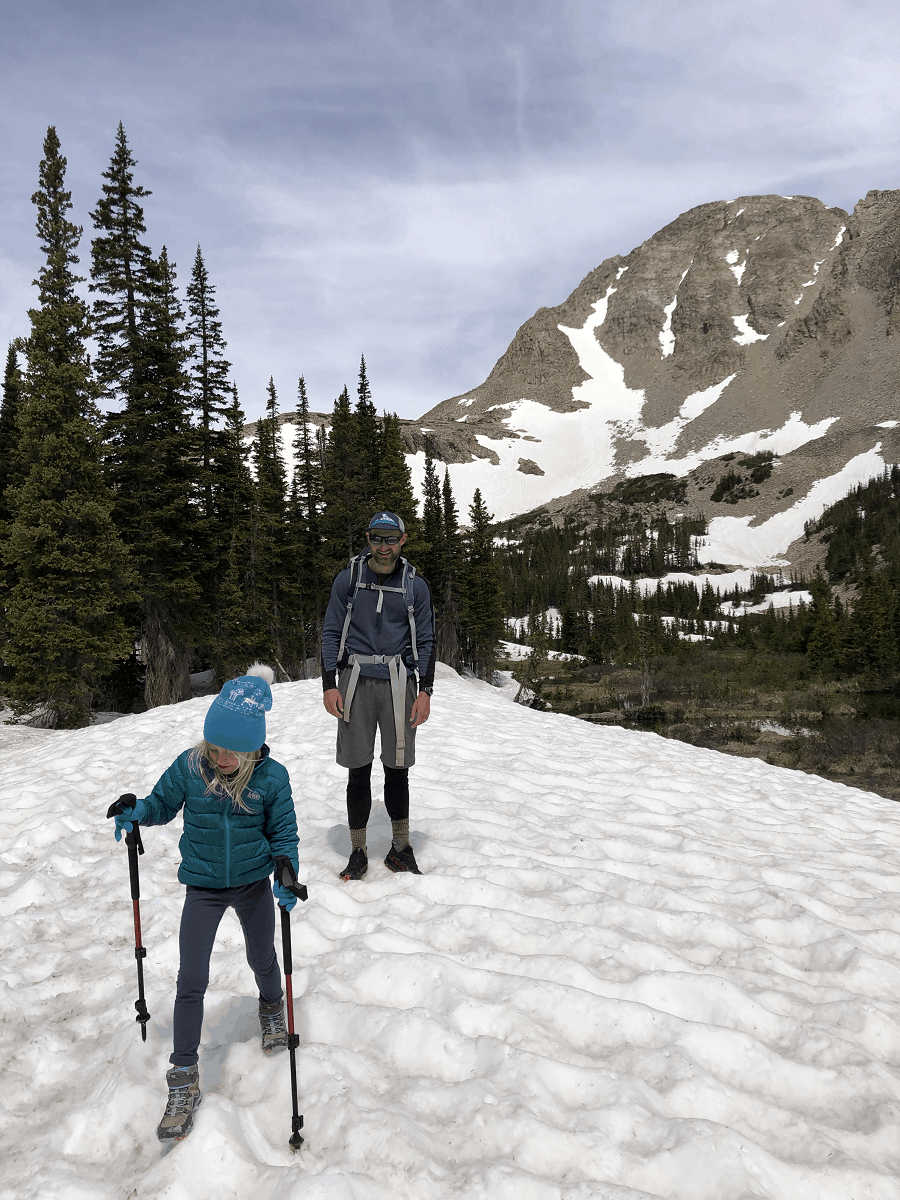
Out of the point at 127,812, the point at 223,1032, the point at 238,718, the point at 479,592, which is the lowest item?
the point at 223,1032

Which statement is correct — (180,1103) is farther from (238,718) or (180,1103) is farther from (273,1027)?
(238,718)

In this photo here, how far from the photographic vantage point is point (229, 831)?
10.1ft

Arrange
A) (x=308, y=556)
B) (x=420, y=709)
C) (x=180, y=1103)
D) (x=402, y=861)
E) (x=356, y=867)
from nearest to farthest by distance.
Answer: (x=180, y=1103) → (x=420, y=709) → (x=356, y=867) → (x=402, y=861) → (x=308, y=556)

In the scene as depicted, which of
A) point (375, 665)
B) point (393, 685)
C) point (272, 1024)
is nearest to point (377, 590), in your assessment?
point (375, 665)

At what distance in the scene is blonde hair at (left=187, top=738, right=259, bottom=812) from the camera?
3.08 metres

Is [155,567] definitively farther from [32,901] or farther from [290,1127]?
[290,1127]

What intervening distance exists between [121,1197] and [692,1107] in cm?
242

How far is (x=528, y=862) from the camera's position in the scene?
217 inches

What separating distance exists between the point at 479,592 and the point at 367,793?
139ft

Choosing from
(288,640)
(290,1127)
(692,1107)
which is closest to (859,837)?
(692,1107)

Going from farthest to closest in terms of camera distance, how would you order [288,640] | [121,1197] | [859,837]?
[288,640]
[859,837]
[121,1197]

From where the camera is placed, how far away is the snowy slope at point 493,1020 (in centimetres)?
258

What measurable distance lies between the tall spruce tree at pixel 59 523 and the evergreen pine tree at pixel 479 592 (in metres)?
29.8

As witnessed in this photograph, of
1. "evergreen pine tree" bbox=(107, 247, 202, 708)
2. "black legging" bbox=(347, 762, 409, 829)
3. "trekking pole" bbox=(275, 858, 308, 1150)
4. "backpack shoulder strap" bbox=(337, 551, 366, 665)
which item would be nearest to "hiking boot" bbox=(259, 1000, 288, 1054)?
"trekking pole" bbox=(275, 858, 308, 1150)
